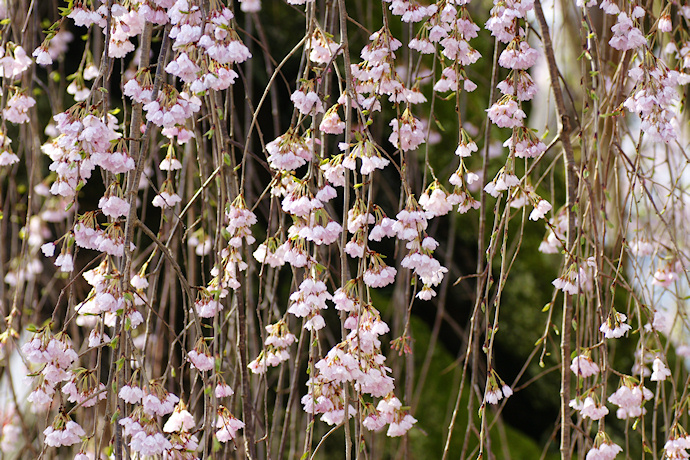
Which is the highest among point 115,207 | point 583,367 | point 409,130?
point 409,130

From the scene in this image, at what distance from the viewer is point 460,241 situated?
2520 mm

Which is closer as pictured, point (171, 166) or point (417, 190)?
point (171, 166)

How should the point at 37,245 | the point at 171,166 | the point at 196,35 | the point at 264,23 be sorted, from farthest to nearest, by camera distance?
1. the point at 264,23
2. the point at 37,245
3. the point at 171,166
4. the point at 196,35

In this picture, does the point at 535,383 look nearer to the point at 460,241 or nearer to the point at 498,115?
the point at 460,241

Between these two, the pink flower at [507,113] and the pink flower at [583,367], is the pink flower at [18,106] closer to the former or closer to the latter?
the pink flower at [507,113]

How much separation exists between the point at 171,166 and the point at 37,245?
3.57ft

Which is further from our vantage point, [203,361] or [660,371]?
[660,371]

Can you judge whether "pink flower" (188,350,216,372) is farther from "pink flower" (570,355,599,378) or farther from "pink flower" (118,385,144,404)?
"pink flower" (570,355,599,378)

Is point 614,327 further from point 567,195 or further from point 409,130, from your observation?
point 409,130

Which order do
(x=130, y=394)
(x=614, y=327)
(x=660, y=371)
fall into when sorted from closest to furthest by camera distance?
(x=130, y=394) < (x=614, y=327) < (x=660, y=371)

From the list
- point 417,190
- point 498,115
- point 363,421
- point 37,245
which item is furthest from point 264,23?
point 363,421

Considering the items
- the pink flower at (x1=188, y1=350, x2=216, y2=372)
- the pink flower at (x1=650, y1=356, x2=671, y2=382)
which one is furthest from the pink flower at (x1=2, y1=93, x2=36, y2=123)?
the pink flower at (x1=650, y1=356, x2=671, y2=382)

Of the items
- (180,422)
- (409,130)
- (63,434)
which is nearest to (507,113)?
(409,130)

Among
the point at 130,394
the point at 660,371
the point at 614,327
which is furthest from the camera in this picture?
the point at 660,371
